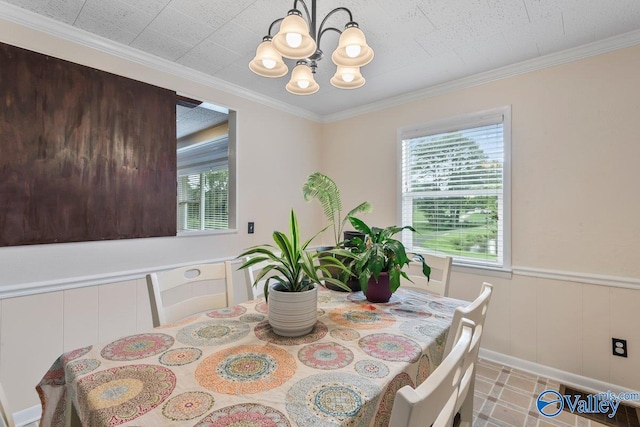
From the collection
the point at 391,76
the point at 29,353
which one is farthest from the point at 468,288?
the point at 29,353

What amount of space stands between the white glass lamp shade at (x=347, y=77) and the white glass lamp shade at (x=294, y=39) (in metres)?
0.27

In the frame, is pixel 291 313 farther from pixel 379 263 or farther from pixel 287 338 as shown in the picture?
pixel 379 263

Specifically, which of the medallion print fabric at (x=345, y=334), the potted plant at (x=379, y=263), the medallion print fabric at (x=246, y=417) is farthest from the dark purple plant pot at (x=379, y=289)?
the medallion print fabric at (x=246, y=417)

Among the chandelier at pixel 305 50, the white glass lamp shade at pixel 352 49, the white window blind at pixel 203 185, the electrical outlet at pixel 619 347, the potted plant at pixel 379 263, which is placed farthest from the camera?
the white window blind at pixel 203 185

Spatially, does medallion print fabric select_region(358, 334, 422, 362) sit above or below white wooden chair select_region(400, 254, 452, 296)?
below

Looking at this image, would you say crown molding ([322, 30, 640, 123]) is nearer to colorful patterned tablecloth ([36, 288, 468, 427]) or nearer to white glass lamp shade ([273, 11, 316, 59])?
white glass lamp shade ([273, 11, 316, 59])

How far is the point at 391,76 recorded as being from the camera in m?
2.37

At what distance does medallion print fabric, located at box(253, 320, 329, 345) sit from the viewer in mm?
1028

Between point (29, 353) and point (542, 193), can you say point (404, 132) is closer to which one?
point (542, 193)

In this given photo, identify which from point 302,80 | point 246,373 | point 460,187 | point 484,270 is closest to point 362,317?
point 246,373

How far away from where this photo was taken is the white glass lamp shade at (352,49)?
1.23 metres

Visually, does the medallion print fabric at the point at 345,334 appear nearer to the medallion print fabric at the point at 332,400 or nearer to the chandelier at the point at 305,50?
the medallion print fabric at the point at 332,400

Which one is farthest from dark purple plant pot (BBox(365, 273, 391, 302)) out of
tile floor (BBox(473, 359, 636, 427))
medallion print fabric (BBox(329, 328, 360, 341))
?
tile floor (BBox(473, 359, 636, 427))

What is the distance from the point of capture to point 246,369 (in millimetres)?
847
